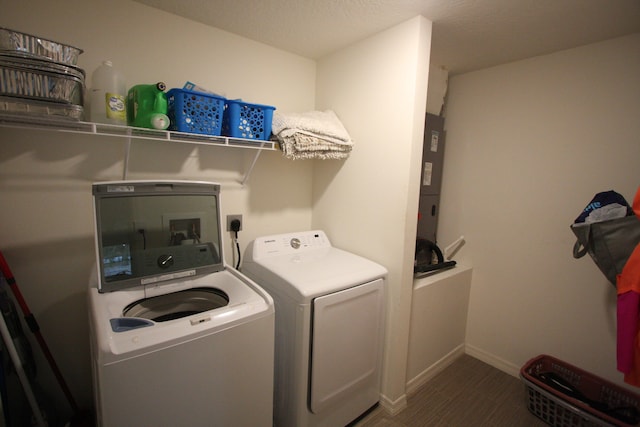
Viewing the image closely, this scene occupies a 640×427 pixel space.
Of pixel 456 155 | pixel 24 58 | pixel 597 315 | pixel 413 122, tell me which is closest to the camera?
pixel 24 58

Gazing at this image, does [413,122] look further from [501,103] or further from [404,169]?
[501,103]

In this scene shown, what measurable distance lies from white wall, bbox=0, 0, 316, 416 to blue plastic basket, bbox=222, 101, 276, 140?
1.06 feet

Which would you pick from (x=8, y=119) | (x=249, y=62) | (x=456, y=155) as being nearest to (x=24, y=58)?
(x=8, y=119)

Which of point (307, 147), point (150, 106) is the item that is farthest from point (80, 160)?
point (307, 147)

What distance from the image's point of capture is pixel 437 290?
1962 millimetres

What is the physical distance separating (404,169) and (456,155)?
1.04 metres

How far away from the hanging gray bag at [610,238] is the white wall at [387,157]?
87 centimetres

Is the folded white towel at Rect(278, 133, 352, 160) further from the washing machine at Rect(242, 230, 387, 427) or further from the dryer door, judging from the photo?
the dryer door

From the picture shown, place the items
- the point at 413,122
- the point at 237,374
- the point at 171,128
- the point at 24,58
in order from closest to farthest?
the point at 24,58, the point at 237,374, the point at 171,128, the point at 413,122

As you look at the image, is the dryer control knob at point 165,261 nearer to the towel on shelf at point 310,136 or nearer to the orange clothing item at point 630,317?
the towel on shelf at point 310,136

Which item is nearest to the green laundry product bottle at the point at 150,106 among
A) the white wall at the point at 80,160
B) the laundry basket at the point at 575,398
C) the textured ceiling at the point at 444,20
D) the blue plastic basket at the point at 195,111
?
the blue plastic basket at the point at 195,111

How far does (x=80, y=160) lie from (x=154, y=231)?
1.76 ft

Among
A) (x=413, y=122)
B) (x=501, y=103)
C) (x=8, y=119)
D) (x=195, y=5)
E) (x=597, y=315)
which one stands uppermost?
(x=195, y=5)

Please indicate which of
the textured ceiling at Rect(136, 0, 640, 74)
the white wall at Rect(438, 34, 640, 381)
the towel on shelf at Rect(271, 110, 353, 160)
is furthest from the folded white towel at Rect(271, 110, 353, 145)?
the white wall at Rect(438, 34, 640, 381)
